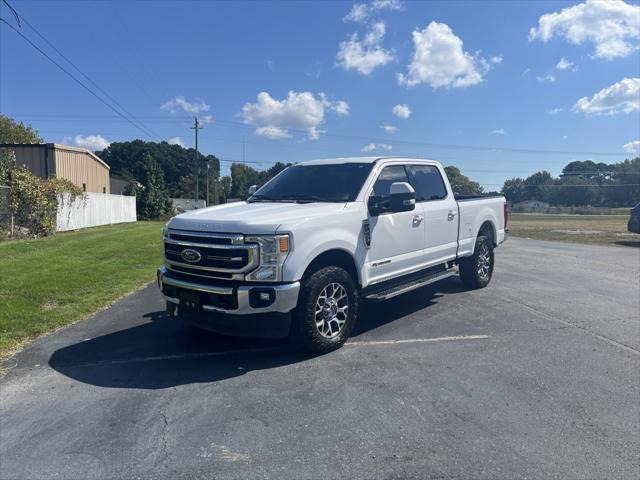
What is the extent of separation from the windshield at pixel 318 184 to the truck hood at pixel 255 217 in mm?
385

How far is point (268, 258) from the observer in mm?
4543

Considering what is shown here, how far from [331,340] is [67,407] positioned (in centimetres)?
250

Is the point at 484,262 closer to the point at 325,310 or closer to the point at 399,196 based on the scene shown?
the point at 399,196

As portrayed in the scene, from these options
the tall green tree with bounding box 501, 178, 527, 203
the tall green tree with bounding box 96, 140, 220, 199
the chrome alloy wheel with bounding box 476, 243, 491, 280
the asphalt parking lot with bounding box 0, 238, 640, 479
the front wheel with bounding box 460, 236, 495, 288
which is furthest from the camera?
the tall green tree with bounding box 501, 178, 527, 203

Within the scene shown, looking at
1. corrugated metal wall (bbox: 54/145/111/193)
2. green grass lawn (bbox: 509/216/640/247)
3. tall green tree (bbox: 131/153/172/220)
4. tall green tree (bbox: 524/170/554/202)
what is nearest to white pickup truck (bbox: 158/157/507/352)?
green grass lawn (bbox: 509/216/640/247)

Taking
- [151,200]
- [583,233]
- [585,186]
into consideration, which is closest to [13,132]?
[151,200]

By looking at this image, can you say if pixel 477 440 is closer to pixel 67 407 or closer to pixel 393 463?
pixel 393 463

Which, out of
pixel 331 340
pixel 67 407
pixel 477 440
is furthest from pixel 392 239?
pixel 67 407

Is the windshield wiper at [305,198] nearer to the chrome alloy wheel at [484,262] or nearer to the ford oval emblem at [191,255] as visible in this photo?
the ford oval emblem at [191,255]

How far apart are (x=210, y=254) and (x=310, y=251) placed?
100 cm

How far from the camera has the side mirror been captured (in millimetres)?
5562

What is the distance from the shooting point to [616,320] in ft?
21.4

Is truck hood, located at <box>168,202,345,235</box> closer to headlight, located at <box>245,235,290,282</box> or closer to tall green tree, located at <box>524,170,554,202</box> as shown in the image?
headlight, located at <box>245,235,290,282</box>

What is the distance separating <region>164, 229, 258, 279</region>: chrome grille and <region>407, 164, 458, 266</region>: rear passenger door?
2.93 meters
